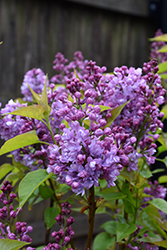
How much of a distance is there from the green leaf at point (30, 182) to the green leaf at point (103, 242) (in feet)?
1.45

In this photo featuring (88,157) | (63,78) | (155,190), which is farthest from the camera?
(63,78)

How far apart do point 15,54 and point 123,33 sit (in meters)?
0.85

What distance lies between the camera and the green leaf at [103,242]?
0.89 meters

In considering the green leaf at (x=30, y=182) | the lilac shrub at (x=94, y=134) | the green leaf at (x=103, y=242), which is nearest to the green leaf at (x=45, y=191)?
the lilac shrub at (x=94, y=134)

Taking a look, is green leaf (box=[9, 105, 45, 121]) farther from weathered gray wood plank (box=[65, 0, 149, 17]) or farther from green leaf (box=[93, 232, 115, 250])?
weathered gray wood plank (box=[65, 0, 149, 17])

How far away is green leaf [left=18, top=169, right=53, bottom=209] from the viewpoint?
0.51 m

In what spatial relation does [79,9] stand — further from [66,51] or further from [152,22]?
[152,22]

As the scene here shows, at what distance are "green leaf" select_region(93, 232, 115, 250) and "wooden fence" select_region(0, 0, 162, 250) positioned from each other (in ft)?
3.11

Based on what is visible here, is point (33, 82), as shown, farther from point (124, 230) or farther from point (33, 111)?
point (124, 230)

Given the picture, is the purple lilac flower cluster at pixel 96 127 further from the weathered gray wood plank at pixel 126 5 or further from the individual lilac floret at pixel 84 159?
the weathered gray wood plank at pixel 126 5

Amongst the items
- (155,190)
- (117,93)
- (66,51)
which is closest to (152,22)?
(66,51)

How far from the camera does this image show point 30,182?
0.54 meters

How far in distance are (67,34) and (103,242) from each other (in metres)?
1.43

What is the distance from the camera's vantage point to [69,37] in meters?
1.97
